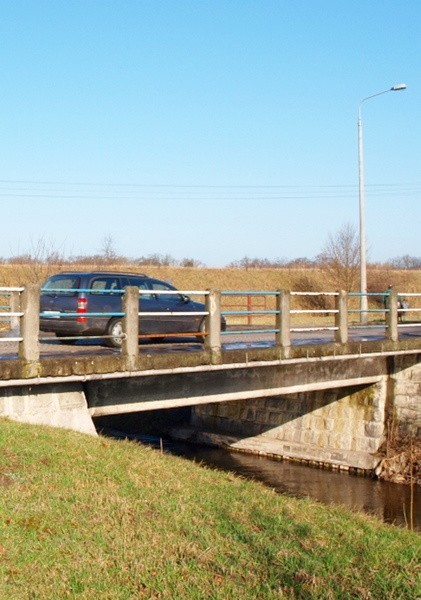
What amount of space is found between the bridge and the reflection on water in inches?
24.6

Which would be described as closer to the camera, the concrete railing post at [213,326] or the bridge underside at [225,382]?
the bridge underside at [225,382]

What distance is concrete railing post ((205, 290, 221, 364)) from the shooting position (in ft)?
44.8

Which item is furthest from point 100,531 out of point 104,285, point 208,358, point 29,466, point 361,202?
point 361,202

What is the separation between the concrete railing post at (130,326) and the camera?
40.5 feet

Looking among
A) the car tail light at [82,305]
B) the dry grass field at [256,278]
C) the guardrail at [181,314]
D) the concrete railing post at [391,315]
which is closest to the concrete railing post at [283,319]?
the guardrail at [181,314]

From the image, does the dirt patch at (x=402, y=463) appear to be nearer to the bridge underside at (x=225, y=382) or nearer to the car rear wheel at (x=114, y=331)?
the bridge underside at (x=225, y=382)

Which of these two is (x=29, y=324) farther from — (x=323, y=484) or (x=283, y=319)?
(x=323, y=484)

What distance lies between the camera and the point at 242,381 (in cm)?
1553

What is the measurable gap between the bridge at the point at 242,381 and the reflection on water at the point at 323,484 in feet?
2.05


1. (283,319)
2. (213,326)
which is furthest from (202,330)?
(213,326)

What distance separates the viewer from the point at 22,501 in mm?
7977

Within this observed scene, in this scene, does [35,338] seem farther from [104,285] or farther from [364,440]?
[364,440]

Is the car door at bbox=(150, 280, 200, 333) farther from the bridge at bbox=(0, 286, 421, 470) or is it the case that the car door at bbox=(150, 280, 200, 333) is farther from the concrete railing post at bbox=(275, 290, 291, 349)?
the concrete railing post at bbox=(275, 290, 291, 349)

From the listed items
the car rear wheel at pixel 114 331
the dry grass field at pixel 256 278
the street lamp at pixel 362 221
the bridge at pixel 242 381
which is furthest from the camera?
the dry grass field at pixel 256 278
